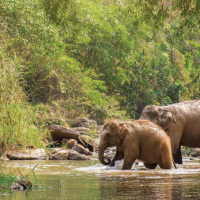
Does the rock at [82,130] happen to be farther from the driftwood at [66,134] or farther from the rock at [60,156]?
the rock at [60,156]

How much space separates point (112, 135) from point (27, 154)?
12.4ft

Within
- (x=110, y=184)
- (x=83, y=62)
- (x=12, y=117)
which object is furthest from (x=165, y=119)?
(x=83, y=62)

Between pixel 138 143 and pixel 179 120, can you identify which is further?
pixel 179 120

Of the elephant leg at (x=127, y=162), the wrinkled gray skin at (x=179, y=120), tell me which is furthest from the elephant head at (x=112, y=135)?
the wrinkled gray skin at (x=179, y=120)

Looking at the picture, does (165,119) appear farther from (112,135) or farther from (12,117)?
(12,117)

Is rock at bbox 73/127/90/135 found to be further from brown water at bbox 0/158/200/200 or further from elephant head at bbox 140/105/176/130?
brown water at bbox 0/158/200/200

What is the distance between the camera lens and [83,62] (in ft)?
92.2

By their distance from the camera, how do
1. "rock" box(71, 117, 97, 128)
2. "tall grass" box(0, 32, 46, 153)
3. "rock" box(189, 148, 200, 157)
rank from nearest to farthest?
"tall grass" box(0, 32, 46, 153) < "rock" box(189, 148, 200, 157) < "rock" box(71, 117, 97, 128)

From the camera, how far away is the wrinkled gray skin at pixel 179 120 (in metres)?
12.9

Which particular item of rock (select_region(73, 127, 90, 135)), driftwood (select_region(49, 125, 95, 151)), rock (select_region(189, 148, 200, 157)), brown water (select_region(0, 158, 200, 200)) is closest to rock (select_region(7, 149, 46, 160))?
brown water (select_region(0, 158, 200, 200))

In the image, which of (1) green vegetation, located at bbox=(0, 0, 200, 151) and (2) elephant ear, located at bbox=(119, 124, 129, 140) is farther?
(1) green vegetation, located at bbox=(0, 0, 200, 151)

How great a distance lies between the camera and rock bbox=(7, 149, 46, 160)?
559 inches

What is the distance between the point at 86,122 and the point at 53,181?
1357 centimetres

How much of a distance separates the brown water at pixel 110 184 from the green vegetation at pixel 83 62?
11.2 ft
